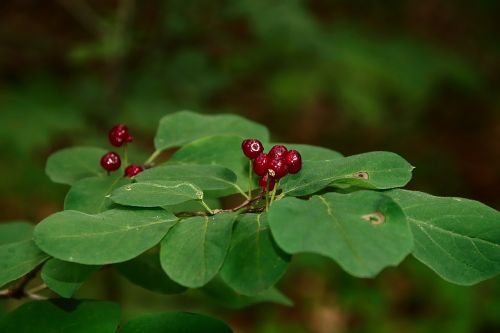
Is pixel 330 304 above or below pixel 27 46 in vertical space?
below

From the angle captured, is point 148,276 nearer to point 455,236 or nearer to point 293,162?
point 293,162

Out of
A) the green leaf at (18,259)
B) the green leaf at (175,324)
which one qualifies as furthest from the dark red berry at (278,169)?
the green leaf at (18,259)

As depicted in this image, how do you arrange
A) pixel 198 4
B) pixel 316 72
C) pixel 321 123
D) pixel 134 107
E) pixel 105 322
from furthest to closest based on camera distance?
pixel 321 123 → pixel 316 72 → pixel 198 4 → pixel 134 107 → pixel 105 322

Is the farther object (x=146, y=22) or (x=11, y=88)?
(x=146, y=22)

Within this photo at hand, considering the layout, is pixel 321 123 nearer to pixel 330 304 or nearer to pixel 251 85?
pixel 251 85

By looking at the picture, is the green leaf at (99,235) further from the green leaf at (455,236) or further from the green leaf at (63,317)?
the green leaf at (455,236)

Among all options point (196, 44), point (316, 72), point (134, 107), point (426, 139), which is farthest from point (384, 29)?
point (134, 107)

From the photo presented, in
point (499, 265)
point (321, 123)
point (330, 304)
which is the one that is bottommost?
point (330, 304)

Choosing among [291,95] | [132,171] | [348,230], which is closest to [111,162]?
[132,171]
